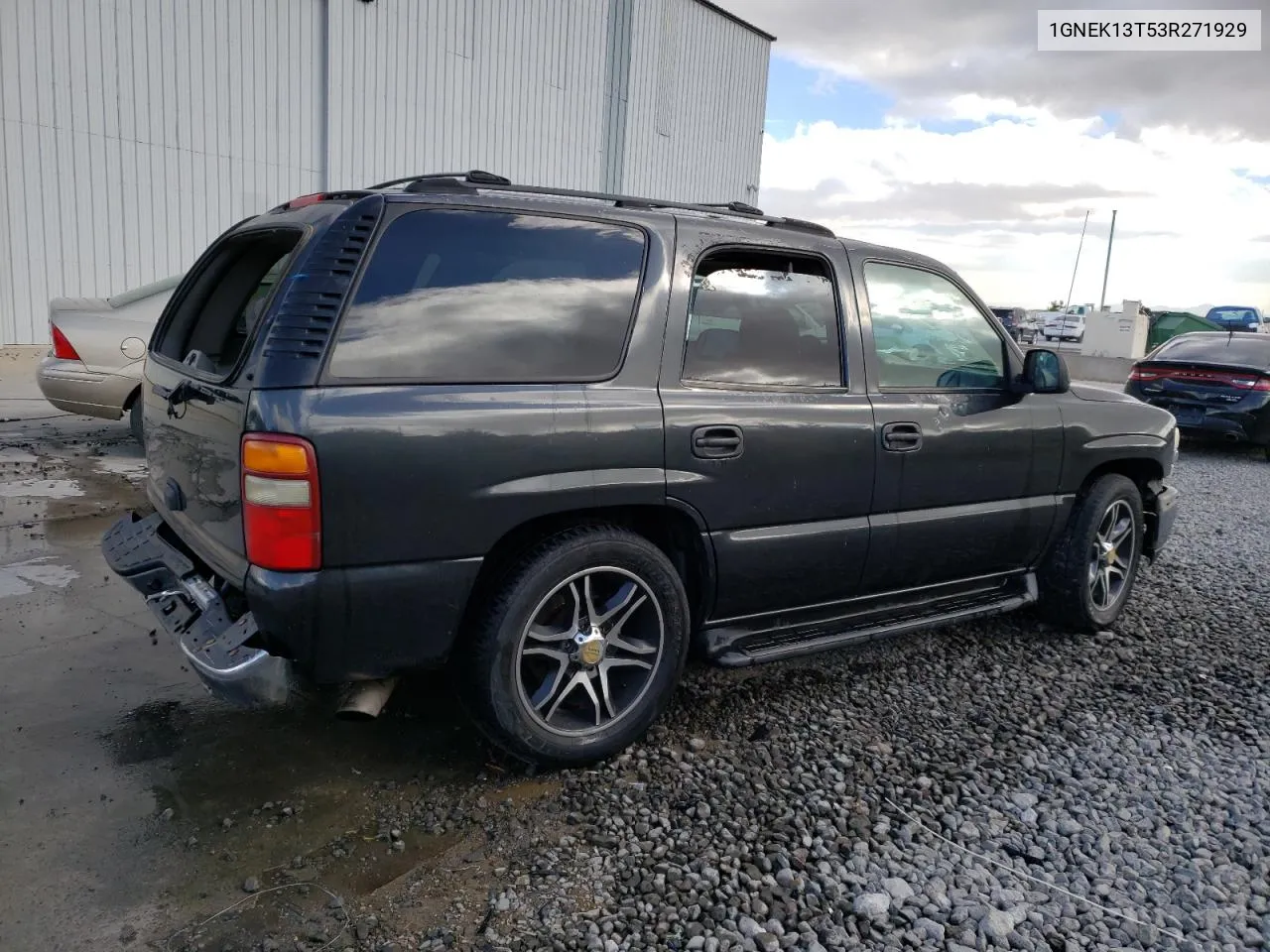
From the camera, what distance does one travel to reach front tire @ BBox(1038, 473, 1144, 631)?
4523 mm

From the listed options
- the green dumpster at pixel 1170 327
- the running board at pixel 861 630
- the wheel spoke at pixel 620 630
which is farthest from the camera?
the green dumpster at pixel 1170 327

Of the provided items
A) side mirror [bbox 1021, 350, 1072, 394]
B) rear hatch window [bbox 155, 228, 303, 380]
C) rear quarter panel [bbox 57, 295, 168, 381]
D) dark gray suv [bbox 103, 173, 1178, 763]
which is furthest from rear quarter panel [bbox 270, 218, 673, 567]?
rear quarter panel [bbox 57, 295, 168, 381]

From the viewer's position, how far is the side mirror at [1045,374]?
4.14 meters

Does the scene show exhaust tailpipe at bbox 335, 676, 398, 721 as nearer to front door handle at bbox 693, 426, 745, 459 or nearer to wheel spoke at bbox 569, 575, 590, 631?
wheel spoke at bbox 569, 575, 590, 631

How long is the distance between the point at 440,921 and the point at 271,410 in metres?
1.37

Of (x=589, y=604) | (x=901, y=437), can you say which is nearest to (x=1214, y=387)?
(x=901, y=437)


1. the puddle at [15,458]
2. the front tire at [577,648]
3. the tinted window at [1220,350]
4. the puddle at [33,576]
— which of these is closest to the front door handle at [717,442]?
the front tire at [577,648]

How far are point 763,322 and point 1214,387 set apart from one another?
9.76 m

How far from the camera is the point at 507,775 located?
10.3 feet

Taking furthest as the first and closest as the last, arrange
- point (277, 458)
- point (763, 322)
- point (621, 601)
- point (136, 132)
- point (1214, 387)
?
point (136, 132)
point (1214, 387)
point (763, 322)
point (621, 601)
point (277, 458)

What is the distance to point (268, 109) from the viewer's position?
45.1 ft

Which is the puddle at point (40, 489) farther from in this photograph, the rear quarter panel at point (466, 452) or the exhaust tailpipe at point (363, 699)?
the rear quarter panel at point (466, 452)

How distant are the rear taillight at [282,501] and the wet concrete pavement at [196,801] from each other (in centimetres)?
80

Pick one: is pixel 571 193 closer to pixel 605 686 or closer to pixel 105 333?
pixel 605 686
